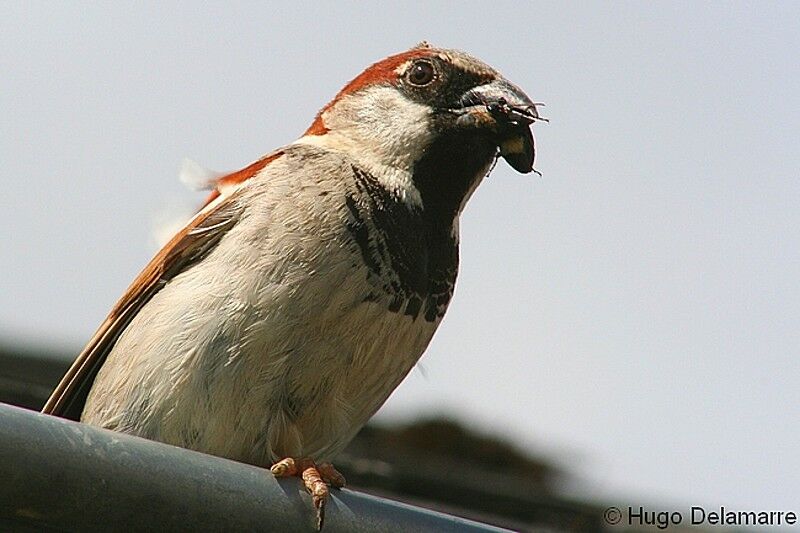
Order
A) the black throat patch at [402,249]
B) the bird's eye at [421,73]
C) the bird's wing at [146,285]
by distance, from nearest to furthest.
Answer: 1. the black throat patch at [402,249]
2. the bird's wing at [146,285]
3. the bird's eye at [421,73]

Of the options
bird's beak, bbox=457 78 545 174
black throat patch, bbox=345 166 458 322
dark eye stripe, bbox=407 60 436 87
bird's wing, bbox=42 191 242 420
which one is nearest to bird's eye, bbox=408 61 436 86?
dark eye stripe, bbox=407 60 436 87

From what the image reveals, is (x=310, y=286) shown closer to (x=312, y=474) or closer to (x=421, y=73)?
(x=312, y=474)

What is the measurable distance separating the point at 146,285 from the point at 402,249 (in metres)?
0.77

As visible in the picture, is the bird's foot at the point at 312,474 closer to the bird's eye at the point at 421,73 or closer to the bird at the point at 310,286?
the bird at the point at 310,286

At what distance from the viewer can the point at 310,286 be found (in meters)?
3.31

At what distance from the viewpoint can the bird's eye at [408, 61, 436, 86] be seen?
12.8 feet

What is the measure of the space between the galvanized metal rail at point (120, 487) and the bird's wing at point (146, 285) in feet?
4.55

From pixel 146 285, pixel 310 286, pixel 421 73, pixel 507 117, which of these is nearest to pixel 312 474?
pixel 310 286

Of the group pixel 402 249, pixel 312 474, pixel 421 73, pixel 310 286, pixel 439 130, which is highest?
pixel 421 73

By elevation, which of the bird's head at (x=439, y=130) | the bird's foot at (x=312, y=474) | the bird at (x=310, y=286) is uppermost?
the bird's head at (x=439, y=130)

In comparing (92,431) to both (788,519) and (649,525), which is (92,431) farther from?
(649,525)

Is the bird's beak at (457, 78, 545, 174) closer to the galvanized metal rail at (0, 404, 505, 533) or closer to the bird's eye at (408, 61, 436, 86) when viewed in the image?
the bird's eye at (408, 61, 436, 86)

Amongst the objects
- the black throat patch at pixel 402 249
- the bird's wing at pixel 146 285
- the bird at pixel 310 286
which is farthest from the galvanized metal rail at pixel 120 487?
the bird's wing at pixel 146 285

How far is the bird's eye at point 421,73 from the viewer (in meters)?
3.89
